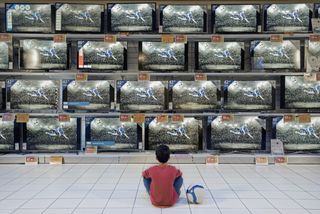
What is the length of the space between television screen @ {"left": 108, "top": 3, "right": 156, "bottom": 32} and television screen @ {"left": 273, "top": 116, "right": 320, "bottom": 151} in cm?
227

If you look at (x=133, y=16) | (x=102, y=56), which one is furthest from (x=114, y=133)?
(x=133, y=16)

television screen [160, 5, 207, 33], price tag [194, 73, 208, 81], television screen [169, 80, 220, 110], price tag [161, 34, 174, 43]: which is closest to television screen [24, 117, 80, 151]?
television screen [169, 80, 220, 110]

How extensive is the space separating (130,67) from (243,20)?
1.85m

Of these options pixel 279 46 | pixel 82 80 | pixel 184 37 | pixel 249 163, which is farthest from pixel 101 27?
pixel 249 163

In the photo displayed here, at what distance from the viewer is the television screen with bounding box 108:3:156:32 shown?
533 cm

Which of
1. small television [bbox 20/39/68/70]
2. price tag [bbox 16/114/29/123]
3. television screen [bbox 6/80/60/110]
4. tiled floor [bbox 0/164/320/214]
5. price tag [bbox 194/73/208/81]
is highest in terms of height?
small television [bbox 20/39/68/70]

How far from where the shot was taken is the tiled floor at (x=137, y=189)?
3.33m

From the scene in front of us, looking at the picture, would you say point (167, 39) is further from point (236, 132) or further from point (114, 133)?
→ point (236, 132)

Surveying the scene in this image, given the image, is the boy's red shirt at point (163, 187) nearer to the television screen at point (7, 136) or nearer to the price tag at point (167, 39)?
the price tag at point (167, 39)

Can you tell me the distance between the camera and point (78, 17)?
5.32m

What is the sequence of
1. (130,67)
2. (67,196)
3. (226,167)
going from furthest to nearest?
1. (130,67)
2. (226,167)
3. (67,196)

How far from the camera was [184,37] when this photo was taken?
529cm

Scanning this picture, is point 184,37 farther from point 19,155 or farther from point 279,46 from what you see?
point 19,155

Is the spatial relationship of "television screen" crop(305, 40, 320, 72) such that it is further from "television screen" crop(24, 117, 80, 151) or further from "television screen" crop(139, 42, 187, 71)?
"television screen" crop(24, 117, 80, 151)
